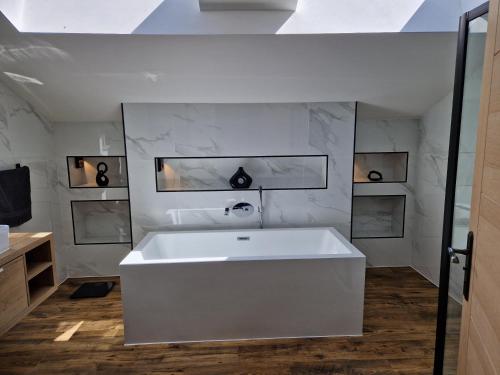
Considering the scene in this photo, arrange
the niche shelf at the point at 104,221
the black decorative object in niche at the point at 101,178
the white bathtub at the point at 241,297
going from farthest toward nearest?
1. the niche shelf at the point at 104,221
2. the black decorative object in niche at the point at 101,178
3. the white bathtub at the point at 241,297

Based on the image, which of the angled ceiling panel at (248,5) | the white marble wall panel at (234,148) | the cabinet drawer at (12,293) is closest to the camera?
the cabinet drawer at (12,293)

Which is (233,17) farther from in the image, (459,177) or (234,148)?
(459,177)

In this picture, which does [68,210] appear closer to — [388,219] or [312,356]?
[312,356]

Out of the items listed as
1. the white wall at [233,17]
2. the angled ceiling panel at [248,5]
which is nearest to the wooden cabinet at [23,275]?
the white wall at [233,17]

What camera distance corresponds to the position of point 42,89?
2.99 m

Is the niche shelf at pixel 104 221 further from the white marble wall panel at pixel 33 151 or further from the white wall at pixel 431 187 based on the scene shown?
the white wall at pixel 431 187

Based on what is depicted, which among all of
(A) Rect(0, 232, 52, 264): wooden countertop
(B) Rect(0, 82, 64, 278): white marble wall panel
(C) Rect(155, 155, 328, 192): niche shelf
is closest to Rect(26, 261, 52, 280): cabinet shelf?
(A) Rect(0, 232, 52, 264): wooden countertop

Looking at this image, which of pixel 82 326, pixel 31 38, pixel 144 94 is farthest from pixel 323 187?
pixel 31 38

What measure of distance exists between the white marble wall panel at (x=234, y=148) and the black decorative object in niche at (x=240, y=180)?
8 centimetres

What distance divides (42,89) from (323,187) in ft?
9.48

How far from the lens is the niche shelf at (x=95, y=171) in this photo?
3.69m

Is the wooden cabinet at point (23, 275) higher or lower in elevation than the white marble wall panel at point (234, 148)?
lower

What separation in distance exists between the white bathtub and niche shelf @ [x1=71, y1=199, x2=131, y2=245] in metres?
1.35

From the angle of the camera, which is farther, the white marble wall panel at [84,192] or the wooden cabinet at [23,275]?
the white marble wall panel at [84,192]
